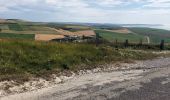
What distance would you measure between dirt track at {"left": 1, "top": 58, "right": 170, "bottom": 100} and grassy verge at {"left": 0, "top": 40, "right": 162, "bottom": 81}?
6.44ft

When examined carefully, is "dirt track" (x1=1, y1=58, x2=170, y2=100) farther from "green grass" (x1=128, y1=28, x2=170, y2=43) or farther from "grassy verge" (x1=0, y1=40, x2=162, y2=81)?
"green grass" (x1=128, y1=28, x2=170, y2=43)

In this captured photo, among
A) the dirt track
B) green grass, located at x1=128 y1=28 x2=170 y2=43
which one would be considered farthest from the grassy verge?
green grass, located at x1=128 y1=28 x2=170 y2=43

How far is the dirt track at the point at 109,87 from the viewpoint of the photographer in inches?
503

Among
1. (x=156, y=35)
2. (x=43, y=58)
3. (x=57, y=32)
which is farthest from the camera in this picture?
(x=156, y=35)

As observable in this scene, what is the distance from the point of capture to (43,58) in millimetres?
19750

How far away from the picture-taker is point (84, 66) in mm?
20203

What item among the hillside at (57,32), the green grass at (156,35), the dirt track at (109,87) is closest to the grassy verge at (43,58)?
the dirt track at (109,87)

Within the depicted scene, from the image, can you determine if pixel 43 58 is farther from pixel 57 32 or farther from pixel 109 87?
pixel 57 32

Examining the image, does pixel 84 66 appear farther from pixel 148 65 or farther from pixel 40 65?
pixel 148 65

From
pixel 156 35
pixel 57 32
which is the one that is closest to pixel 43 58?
pixel 57 32

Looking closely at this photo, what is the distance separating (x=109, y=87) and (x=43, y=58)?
20.3ft

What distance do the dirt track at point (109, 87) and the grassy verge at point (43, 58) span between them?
196 centimetres

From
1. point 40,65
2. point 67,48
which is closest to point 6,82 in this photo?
point 40,65

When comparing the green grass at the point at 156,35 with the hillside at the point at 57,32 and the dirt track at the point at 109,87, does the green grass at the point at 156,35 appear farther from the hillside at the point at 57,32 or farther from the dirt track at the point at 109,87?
the dirt track at the point at 109,87
